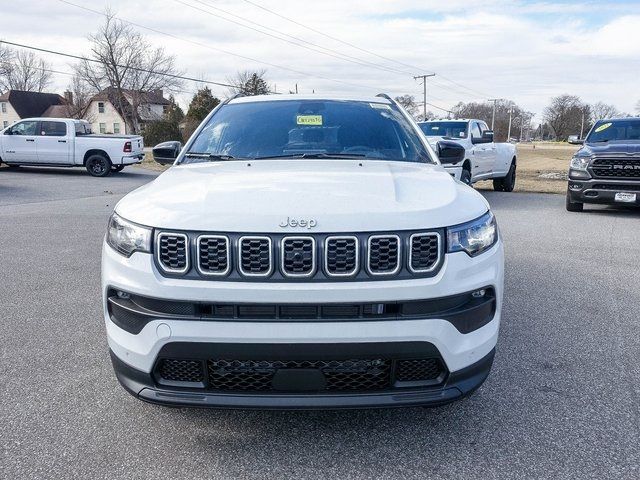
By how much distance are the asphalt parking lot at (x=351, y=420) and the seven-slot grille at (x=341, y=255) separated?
92 centimetres

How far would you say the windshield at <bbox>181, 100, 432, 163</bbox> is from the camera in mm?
3793

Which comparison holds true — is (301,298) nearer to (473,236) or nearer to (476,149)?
(473,236)

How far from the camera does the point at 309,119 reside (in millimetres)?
4090

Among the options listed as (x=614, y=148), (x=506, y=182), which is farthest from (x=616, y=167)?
→ (x=506, y=182)

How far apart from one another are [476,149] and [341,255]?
1106 cm

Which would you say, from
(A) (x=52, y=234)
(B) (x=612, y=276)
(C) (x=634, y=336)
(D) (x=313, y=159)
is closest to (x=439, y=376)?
(D) (x=313, y=159)

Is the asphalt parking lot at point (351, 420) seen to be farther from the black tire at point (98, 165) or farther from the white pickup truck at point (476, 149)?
the black tire at point (98, 165)

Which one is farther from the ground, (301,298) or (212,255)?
(212,255)

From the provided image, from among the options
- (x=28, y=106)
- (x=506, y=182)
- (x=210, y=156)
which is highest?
(x=28, y=106)

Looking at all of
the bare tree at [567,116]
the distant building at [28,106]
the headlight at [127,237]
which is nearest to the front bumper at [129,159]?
the headlight at [127,237]

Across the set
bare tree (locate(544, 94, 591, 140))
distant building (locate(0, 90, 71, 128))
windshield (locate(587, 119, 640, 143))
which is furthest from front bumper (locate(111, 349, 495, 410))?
bare tree (locate(544, 94, 591, 140))

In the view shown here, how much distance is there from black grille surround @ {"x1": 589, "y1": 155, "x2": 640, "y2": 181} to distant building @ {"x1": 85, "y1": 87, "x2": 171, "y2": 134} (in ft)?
214

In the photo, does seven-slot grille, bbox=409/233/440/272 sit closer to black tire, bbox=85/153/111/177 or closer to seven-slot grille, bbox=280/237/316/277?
seven-slot grille, bbox=280/237/316/277

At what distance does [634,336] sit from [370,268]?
293cm
